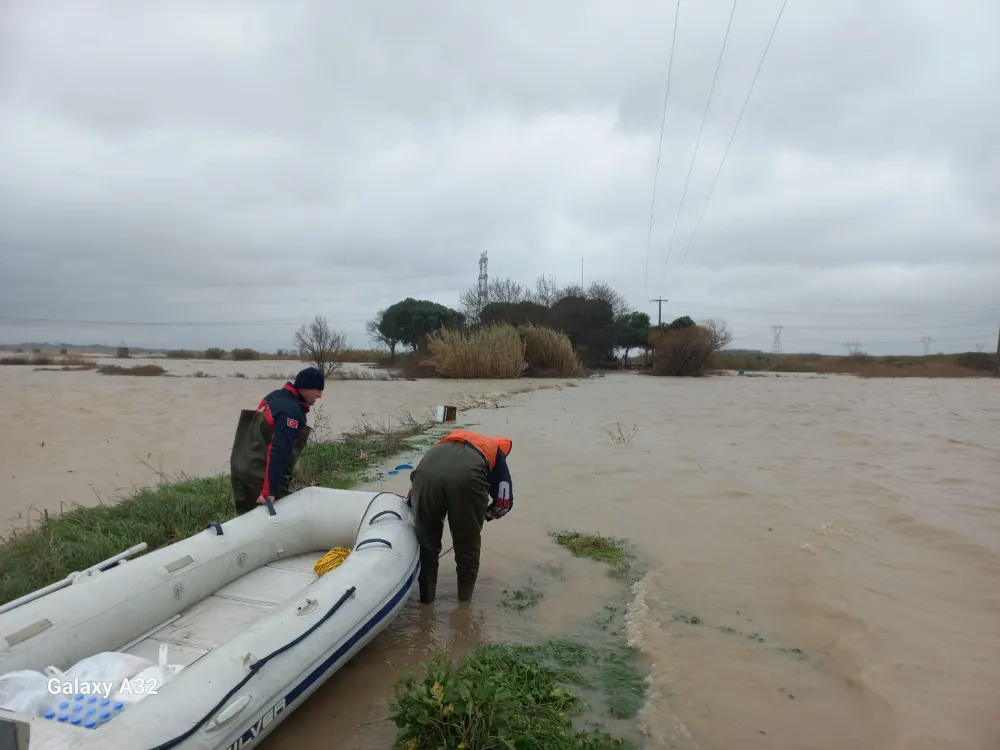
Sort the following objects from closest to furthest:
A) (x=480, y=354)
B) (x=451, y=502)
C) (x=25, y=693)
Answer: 1. (x=25, y=693)
2. (x=451, y=502)
3. (x=480, y=354)

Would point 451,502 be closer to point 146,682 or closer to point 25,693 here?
point 146,682

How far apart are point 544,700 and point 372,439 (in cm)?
652

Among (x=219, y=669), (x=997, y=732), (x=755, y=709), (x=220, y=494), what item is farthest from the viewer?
(x=220, y=494)

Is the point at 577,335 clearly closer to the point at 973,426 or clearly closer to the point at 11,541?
the point at 973,426

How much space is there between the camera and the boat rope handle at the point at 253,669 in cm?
201

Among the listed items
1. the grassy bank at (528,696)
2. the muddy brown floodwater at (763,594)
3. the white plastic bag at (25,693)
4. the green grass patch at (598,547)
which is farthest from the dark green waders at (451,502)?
the white plastic bag at (25,693)

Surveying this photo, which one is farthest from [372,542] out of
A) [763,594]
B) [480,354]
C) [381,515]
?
[480,354]

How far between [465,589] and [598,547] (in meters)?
1.48

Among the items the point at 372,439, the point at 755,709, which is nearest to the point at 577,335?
the point at 372,439

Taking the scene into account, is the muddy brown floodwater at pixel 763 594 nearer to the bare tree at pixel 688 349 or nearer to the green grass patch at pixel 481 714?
the green grass patch at pixel 481 714

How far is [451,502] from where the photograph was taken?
3734 mm

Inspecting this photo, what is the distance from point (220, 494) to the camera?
564cm

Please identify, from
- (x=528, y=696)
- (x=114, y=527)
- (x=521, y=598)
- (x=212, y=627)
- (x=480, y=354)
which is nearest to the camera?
(x=528, y=696)

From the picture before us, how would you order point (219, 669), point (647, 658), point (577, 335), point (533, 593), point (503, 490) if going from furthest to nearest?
1. point (577, 335)
2. point (533, 593)
3. point (503, 490)
4. point (647, 658)
5. point (219, 669)
